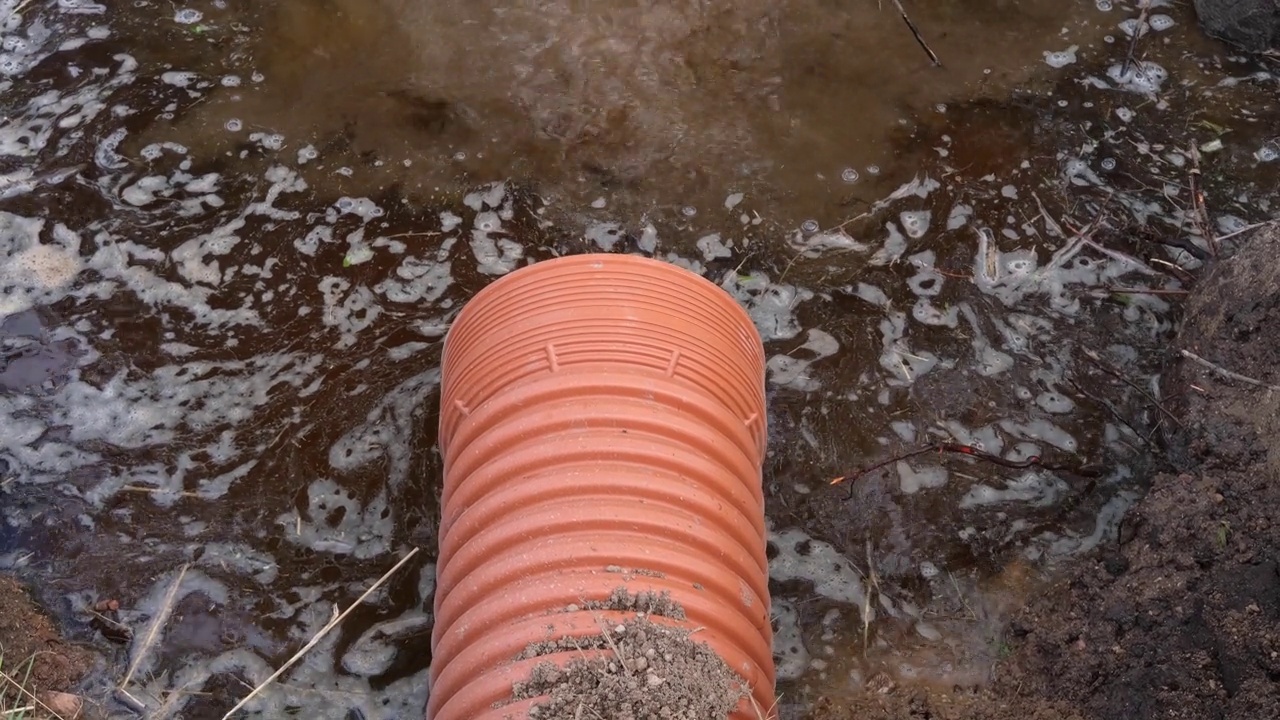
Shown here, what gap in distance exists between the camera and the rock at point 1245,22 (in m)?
4.47

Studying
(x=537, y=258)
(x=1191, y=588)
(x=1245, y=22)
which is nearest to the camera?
(x=1191, y=588)

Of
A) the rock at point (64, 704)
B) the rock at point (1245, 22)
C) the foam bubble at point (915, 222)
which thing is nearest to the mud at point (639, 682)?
the rock at point (64, 704)

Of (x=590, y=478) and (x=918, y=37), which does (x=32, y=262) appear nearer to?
(x=590, y=478)

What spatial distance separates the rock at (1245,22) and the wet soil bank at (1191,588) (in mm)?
1715

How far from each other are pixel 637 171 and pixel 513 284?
1748mm

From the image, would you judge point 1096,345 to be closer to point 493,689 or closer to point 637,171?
point 637,171

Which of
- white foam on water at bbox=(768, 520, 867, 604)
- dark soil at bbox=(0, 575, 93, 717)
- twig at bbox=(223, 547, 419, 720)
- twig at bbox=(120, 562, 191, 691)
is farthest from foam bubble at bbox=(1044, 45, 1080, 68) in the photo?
dark soil at bbox=(0, 575, 93, 717)

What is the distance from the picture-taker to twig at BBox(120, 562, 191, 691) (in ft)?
10.4

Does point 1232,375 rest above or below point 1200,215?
below

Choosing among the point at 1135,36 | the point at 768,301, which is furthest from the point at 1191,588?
the point at 1135,36

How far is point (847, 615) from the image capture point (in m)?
3.28

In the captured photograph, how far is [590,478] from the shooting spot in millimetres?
2238

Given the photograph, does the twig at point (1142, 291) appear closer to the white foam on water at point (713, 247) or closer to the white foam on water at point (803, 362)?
the white foam on water at point (803, 362)

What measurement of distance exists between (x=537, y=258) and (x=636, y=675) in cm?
242
